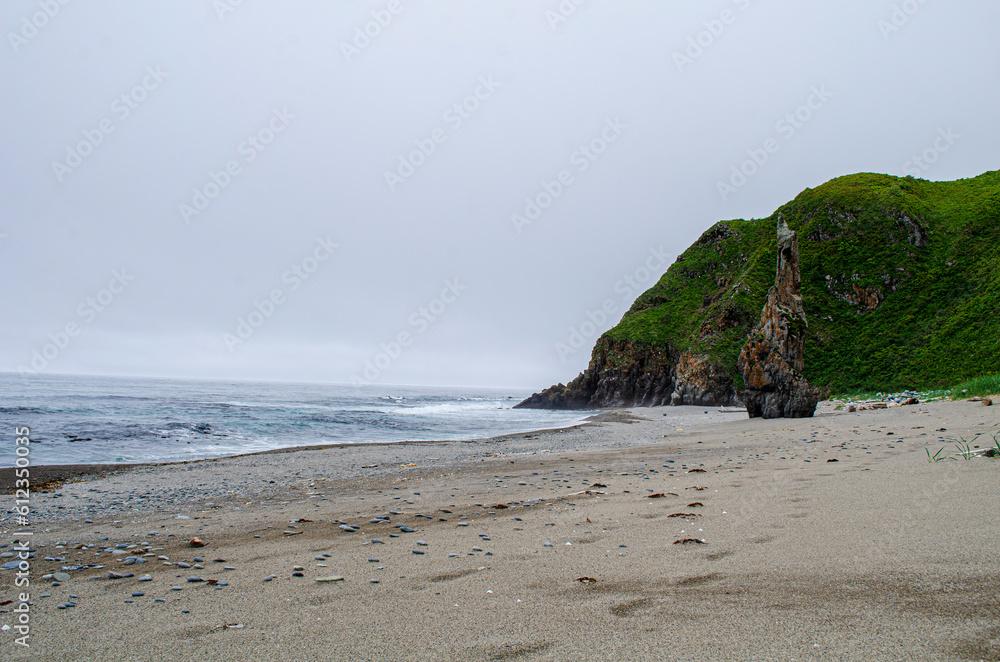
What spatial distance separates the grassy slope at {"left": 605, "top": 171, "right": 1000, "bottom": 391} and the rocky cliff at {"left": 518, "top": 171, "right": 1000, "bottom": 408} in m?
0.13

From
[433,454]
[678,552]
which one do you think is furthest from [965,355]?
[678,552]

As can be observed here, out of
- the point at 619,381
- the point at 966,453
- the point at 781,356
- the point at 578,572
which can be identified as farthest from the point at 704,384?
the point at 578,572

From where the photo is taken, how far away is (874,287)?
45594 mm

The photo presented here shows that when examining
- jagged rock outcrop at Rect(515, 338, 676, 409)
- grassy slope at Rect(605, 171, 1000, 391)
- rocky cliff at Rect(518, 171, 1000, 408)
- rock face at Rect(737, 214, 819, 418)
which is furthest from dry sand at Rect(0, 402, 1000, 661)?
jagged rock outcrop at Rect(515, 338, 676, 409)

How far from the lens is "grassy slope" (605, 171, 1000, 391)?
36.3 meters

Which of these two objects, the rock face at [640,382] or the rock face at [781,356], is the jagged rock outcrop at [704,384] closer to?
the rock face at [640,382]

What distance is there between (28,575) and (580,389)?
220 ft

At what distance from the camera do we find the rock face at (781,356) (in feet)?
64.2

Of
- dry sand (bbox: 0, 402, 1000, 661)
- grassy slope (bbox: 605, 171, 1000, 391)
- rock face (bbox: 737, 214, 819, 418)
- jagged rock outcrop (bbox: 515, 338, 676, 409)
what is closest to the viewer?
dry sand (bbox: 0, 402, 1000, 661)

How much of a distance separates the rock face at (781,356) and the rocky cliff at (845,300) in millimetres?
19159

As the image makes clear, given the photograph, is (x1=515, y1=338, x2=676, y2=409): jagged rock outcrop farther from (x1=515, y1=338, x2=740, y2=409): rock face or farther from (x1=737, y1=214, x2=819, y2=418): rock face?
(x1=737, y1=214, x2=819, y2=418): rock face

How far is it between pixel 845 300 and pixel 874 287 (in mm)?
2372

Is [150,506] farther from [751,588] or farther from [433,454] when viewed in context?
[751,588]

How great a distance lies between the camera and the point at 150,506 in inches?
320
